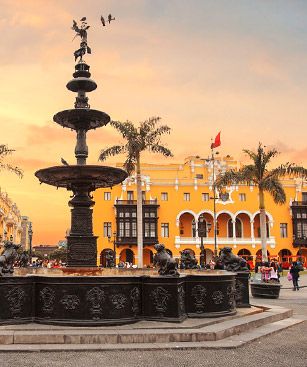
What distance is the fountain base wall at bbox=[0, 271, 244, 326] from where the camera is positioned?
344 inches

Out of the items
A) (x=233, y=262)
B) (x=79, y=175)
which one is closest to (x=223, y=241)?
(x=233, y=262)

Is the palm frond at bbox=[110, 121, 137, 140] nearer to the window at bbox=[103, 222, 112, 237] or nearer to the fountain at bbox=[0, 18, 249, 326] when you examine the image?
the fountain at bbox=[0, 18, 249, 326]

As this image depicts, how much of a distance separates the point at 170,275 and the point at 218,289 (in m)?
1.31

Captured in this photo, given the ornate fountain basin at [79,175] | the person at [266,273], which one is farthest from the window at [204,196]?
the ornate fountain basin at [79,175]

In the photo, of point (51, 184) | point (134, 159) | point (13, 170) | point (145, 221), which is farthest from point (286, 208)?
point (51, 184)

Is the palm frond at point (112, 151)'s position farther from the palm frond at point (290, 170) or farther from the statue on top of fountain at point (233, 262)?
the statue on top of fountain at point (233, 262)

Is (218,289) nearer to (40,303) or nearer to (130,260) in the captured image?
(40,303)

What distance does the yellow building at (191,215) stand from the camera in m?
62.0

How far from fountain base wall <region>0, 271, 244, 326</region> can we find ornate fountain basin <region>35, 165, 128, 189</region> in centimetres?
280

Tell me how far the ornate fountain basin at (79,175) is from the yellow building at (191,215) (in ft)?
160

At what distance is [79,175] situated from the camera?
1123 cm

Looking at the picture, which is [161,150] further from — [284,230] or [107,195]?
[284,230]

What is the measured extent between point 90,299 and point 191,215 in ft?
188

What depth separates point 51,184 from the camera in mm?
12438
